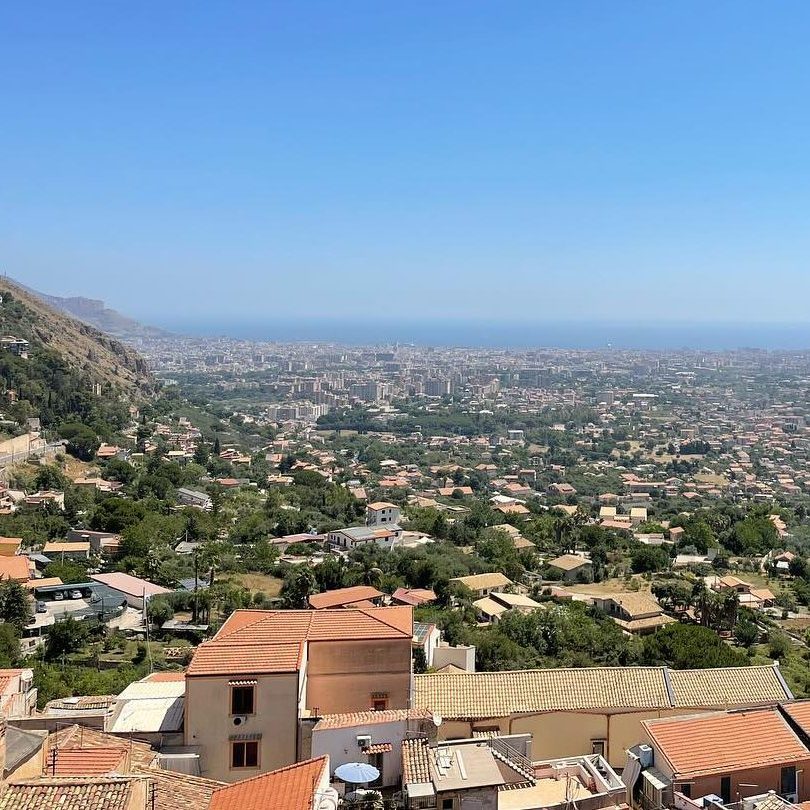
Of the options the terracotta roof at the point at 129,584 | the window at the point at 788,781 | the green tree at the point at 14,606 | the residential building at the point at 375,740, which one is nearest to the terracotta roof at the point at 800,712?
the window at the point at 788,781

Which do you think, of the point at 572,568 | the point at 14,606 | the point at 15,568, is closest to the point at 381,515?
the point at 572,568

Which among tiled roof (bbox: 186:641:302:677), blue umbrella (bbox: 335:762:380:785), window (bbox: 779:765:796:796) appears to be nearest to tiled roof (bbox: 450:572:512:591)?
tiled roof (bbox: 186:641:302:677)

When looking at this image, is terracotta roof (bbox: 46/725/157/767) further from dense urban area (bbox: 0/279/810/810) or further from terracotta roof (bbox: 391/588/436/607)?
terracotta roof (bbox: 391/588/436/607)

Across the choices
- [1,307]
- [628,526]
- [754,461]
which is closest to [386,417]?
[754,461]

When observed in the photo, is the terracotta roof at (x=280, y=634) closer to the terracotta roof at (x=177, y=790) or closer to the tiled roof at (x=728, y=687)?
the terracotta roof at (x=177, y=790)

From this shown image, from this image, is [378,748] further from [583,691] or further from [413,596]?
[413,596]
